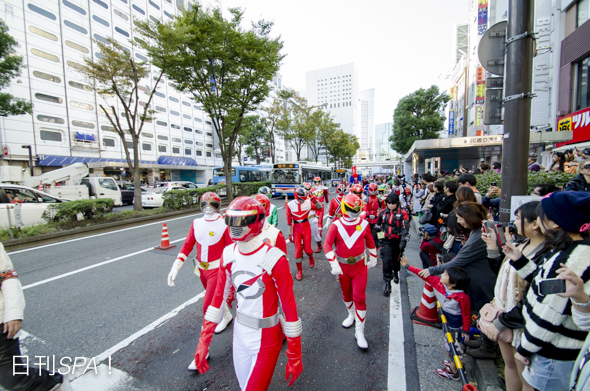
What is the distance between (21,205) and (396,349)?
41.5 ft

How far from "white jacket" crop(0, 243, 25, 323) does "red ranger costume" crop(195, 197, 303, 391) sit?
61.3 inches

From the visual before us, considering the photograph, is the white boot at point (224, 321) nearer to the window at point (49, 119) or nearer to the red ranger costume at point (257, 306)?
the red ranger costume at point (257, 306)

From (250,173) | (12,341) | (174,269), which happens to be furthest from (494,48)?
(250,173)

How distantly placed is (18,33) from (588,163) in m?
36.3

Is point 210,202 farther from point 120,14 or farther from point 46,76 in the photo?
point 120,14

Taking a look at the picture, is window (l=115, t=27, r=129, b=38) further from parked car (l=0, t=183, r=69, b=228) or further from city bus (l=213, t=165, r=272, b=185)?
parked car (l=0, t=183, r=69, b=228)

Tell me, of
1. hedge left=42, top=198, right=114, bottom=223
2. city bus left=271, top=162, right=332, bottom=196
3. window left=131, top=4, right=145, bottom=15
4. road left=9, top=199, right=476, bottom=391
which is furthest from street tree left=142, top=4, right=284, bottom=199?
window left=131, top=4, right=145, bottom=15

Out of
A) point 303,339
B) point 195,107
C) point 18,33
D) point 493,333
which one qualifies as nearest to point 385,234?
point 303,339

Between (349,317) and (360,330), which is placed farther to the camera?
(349,317)

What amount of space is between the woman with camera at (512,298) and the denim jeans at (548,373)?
230 mm

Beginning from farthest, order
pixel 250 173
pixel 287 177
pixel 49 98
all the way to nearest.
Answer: pixel 250 173, pixel 49 98, pixel 287 177

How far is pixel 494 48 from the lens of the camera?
11.3 ft

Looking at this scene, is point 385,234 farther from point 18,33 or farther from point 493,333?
point 18,33

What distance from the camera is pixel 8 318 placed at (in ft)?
6.62
